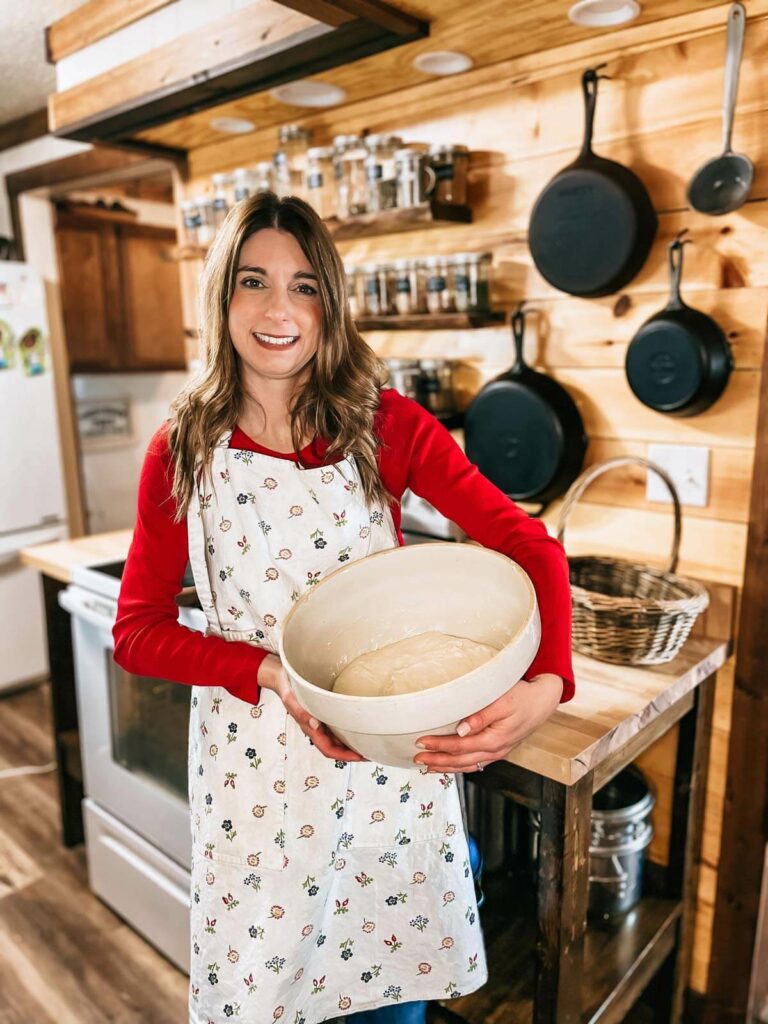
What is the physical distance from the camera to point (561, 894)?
1126 millimetres

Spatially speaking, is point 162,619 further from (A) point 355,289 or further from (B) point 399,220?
(A) point 355,289

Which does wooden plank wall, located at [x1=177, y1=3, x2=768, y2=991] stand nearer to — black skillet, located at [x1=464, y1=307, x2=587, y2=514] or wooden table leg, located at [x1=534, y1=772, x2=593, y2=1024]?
black skillet, located at [x1=464, y1=307, x2=587, y2=514]

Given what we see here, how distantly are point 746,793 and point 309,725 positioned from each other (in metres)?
0.99

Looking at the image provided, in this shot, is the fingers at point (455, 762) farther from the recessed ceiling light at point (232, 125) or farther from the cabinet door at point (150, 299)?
the cabinet door at point (150, 299)

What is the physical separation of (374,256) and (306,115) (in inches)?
15.7

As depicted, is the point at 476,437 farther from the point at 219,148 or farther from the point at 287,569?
the point at 219,148

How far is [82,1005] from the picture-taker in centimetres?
178

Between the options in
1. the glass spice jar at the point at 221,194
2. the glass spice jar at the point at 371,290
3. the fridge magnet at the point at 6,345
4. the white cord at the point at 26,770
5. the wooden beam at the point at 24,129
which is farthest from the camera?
the wooden beam at the point at 24,129

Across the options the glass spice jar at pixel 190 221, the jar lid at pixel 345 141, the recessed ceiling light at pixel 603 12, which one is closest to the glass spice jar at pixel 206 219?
the glass spice jar at pixel 190 221

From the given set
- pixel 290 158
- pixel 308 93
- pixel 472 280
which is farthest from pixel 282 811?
pixel 290 158

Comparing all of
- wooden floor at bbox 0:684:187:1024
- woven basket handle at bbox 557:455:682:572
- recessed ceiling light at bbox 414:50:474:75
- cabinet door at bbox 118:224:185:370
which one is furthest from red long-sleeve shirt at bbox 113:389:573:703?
cabinet door at bbox 118:224:185:370

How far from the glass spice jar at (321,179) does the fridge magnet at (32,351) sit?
1.75m

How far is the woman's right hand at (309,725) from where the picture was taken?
90cm

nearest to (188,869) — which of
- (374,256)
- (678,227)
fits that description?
(374,256)
